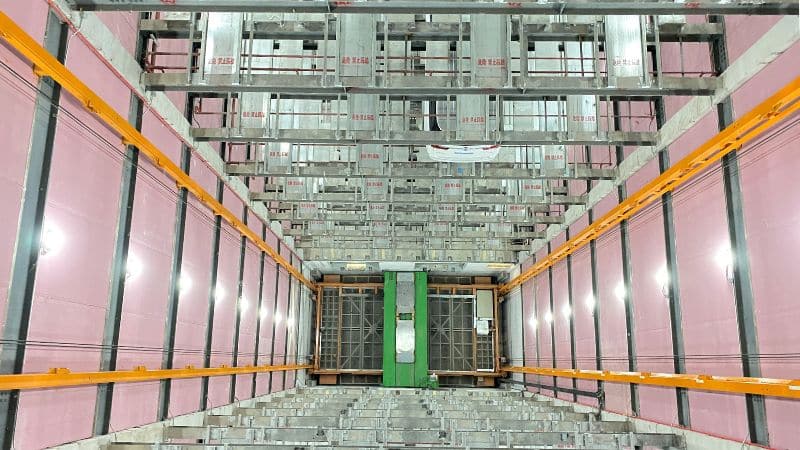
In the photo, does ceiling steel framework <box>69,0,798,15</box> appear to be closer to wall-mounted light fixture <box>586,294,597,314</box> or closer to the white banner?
the white banner

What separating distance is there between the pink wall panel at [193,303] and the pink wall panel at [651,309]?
8.63 meters

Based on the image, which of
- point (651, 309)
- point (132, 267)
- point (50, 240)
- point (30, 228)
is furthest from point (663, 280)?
point (30, 228)

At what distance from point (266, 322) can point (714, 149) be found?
1367 centimetres

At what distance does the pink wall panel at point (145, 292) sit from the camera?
9.20 metres

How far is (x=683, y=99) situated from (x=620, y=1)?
416 centimetres

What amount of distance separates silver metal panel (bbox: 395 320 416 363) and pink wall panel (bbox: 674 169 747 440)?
60.1ft

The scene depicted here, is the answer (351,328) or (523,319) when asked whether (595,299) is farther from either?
(351,328)

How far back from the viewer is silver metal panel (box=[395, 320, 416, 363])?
27.7 metres

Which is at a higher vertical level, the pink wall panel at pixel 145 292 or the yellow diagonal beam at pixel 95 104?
the yellow diagonal beam at pixel 95 104

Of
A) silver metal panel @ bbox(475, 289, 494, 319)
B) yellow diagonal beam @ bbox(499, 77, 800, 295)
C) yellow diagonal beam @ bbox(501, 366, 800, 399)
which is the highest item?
yellow diagonal beam @ bbox(499, 77, 800, 295)

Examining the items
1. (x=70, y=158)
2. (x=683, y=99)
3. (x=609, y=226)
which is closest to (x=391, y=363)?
(x=609, y=226)

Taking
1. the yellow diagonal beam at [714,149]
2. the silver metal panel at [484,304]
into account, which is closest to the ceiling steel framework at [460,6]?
the yellow diagonal beam at [714,149]

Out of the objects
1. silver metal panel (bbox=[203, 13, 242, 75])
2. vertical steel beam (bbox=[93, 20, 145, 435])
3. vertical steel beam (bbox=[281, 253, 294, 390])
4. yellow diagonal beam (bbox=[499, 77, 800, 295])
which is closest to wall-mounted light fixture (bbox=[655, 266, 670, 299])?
yellow diagonal beam (bbox=[499, 77, 800, 295])

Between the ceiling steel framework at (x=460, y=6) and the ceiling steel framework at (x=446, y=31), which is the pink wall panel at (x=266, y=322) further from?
the ceiling steel framework at (x=460, y=6)
